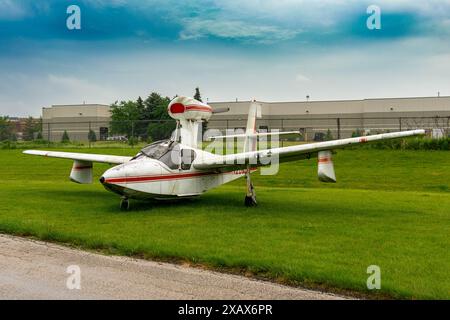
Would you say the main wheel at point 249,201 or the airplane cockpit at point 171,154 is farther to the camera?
the main wheel at point 249,201

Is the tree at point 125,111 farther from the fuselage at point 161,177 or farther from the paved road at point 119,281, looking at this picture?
the paved road at point 119,281

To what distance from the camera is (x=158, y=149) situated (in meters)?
16.4

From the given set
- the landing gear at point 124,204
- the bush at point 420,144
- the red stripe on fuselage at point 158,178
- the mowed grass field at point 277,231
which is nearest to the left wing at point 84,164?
the mowed grass field at point 277,231

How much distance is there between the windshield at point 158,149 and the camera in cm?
1607

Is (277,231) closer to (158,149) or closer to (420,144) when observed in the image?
(158,149)

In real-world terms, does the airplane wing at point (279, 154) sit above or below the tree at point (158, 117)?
below

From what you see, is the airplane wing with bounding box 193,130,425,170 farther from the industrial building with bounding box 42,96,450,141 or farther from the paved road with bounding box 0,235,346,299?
the industrial building with bounding box 42,96,450,141

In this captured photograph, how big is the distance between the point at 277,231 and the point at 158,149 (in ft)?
19.4

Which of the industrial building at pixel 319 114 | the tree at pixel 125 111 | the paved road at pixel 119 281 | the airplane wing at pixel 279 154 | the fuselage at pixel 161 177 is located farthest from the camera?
the tree at pixel 125 111

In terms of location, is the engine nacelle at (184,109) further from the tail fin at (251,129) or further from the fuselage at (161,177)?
the tail fin at (251,129)

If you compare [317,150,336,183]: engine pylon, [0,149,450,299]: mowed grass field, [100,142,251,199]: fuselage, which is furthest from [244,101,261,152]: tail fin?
[317,150,336,183]: engine pylon

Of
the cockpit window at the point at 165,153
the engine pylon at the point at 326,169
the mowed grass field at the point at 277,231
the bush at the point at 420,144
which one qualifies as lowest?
the mowed grass field at the point at 277,231

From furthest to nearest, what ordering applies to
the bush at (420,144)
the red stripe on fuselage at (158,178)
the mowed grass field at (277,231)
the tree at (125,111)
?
1. the tree at (125,111)
2. the bush at (420,144)
3. the red stripe on fuselage at (158,178)
4. the mowed grass field at (277,231)
